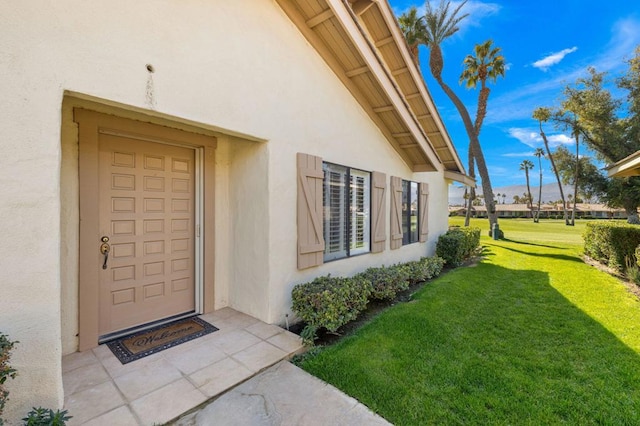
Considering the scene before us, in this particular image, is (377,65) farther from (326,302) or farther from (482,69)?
(482,69)

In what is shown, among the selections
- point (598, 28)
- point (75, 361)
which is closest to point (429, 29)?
point (598, 28)

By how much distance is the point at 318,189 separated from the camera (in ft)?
15.8

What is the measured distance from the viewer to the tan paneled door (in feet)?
11.9

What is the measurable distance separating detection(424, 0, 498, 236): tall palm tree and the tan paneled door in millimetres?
16871

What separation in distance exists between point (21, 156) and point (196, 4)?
8.02 ft

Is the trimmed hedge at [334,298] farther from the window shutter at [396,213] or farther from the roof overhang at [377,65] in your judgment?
the roof overhang at [377,65]

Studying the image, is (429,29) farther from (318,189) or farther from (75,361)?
(75,361)

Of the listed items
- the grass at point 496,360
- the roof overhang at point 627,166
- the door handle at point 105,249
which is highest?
the roof overhang at point 627,166

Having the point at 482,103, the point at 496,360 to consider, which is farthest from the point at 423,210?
the point at 482,103

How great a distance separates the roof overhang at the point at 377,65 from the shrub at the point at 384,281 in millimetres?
3245

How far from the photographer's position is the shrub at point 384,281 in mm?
5207

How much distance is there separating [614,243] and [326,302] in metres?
9.61

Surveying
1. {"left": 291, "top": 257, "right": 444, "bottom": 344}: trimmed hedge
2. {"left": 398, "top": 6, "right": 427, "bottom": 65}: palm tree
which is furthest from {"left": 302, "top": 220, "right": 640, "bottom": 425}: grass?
{"left": 398, "top": 6, "right": 427, "bottom": 65}: palm tree

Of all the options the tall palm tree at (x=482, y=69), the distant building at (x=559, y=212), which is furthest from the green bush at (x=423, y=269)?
the distant building at (x=559, y=212)
